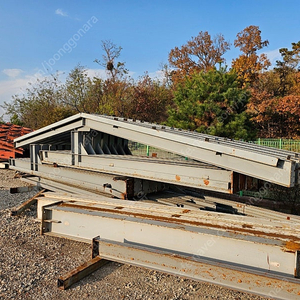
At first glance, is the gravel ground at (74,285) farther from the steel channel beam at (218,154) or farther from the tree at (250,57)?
the tree at (250,57)

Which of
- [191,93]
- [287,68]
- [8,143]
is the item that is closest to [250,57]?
[287,68]

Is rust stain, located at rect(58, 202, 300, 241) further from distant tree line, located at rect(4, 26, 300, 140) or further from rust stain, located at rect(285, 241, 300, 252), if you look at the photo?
distant tree line, located at rect(4, 26, 300, 140)

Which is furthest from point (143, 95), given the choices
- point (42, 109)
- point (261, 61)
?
point (261, 61)

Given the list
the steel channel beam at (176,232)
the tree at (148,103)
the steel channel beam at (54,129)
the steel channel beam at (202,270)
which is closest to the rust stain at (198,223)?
the steel channel beam at (176,232)

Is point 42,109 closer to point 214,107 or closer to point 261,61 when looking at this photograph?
point 214,107

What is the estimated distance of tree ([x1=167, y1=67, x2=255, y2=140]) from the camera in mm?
12883

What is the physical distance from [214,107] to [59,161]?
9.18 meters

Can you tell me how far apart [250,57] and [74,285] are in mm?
24274

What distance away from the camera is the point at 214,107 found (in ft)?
42.6

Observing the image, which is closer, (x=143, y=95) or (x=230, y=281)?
(x=230, y=281)

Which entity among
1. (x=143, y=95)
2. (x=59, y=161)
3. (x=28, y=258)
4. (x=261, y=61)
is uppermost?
(x=261, y=61)

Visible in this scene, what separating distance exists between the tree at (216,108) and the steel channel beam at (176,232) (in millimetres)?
9543

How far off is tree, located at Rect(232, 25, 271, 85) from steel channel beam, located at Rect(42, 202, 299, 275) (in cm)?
2073

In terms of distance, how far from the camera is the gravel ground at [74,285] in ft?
9.18
